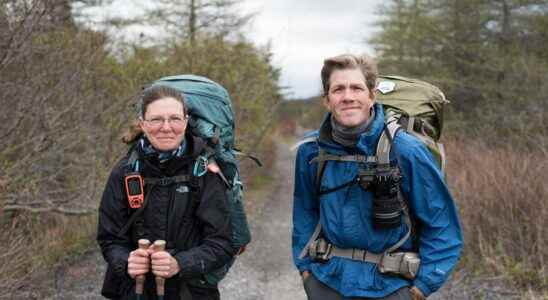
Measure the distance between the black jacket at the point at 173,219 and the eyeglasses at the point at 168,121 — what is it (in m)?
0.13

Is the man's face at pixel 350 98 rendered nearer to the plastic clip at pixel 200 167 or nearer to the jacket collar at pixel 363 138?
the jacket collar at pixel 363 138

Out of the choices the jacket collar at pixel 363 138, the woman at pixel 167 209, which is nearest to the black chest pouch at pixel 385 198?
the jacket collar at pixel 363 138

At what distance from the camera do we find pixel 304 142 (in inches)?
122

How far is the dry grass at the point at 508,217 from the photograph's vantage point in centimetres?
693

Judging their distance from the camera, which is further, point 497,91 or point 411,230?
point 497,91

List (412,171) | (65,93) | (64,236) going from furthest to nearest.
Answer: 1. (64,236)
2. (65,93)
3. (412,171)

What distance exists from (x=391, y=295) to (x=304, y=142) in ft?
2.93

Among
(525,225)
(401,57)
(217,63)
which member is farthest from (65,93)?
(401,57)

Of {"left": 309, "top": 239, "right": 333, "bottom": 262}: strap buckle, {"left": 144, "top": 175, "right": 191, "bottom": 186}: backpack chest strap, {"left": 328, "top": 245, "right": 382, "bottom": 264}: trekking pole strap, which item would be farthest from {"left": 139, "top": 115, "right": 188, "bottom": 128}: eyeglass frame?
{"left": 328, "top": 245, "right": 382, "bottom": 264}: trekking pole strap

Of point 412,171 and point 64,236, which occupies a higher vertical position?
point 412,171

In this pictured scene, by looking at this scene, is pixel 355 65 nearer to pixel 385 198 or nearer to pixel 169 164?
pixel 385 198

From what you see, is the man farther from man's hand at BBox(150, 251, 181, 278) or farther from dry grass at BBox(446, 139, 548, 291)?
dry grass at BBox(446, 139, 548, 291)

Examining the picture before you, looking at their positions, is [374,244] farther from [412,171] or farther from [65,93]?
[65,93]

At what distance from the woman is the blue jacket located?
57cm
